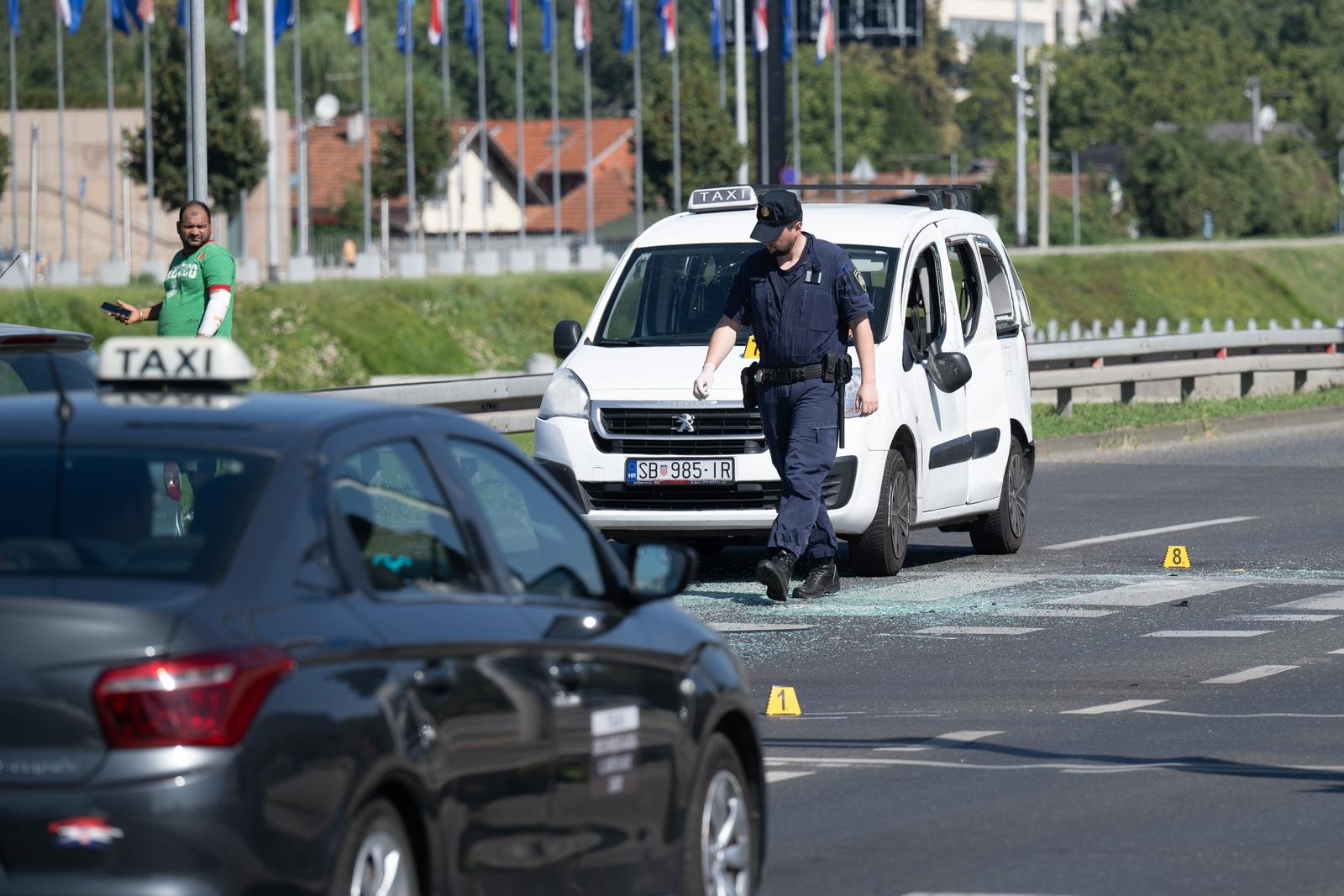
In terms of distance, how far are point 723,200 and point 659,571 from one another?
9.18 meters

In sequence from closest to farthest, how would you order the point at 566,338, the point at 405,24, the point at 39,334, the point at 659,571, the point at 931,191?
the point at 659,571
the point at 39,334
the point at 566,338
the point at 931,191
the point at 405,24

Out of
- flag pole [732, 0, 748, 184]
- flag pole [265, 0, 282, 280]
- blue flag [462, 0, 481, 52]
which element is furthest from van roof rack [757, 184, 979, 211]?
flag pole [732, 0, 748, 184]

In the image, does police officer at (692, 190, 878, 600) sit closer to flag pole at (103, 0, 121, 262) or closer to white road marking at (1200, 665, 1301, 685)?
white road marking at (1200, 665, 1301, 685)

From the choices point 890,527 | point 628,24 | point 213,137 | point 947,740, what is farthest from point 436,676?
point 628,24

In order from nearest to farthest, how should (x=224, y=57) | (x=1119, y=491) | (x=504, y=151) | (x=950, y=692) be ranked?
(x=950, y=692)
(x=1119, y=491)
(x=224, y=57)
(x=504, y=151)

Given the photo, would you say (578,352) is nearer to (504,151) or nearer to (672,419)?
(672,419)

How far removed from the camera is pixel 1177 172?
12794 cm

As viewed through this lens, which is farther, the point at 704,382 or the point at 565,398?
the point at 565,398

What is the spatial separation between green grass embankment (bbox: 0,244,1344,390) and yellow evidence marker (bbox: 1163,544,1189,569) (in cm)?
2447

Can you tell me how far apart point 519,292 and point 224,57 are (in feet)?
47.0

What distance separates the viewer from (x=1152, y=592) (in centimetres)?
1323

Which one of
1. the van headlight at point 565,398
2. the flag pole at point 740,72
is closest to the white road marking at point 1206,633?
the van headlight at point 565,398

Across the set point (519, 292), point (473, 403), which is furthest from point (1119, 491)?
point (519, 292)

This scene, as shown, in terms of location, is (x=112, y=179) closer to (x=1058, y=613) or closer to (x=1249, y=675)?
(x=1058, y=613)
